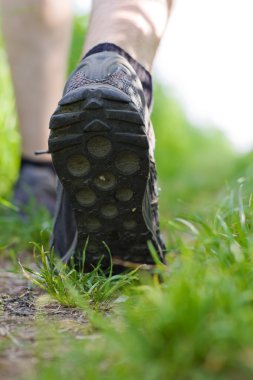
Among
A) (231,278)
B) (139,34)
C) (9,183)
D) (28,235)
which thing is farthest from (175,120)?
(231,278)

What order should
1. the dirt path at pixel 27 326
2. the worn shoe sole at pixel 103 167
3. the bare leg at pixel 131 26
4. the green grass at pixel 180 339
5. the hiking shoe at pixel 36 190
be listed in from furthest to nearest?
the hiking shoe at pixel 36 190, the bare leg at pixel 131 26, the worn shoe sole at pixel 103 167, the dirt path at pixel 27 326, the green grass at pixel 180 339

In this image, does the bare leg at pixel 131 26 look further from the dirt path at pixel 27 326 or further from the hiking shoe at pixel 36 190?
the hiking shoe at pixel 36 190

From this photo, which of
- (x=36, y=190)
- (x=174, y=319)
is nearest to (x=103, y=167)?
(x=174, y=319)

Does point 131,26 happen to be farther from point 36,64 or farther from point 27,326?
point 36,64

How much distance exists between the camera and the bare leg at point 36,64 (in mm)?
2521

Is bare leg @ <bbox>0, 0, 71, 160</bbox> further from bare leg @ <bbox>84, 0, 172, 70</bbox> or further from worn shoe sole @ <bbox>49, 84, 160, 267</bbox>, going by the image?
worn shoe sole @ <bbox>49, 84, 160, 267</bbox>

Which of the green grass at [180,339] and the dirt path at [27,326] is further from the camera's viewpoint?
the dirt path at [27,326]

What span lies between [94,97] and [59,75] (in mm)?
1377

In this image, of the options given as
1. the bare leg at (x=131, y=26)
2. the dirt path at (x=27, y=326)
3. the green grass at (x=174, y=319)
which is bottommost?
the dirt path at (x=27, y=326)

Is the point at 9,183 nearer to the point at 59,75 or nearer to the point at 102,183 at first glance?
the point at 59,75

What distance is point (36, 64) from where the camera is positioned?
259cm

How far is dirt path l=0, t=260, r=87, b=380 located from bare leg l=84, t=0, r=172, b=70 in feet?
2.04

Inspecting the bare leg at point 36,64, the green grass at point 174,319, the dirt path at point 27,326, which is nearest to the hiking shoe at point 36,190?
the bare leg at point 36,64

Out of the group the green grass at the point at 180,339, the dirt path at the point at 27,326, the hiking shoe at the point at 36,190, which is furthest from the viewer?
the hiking shoe at the point at 36,190
